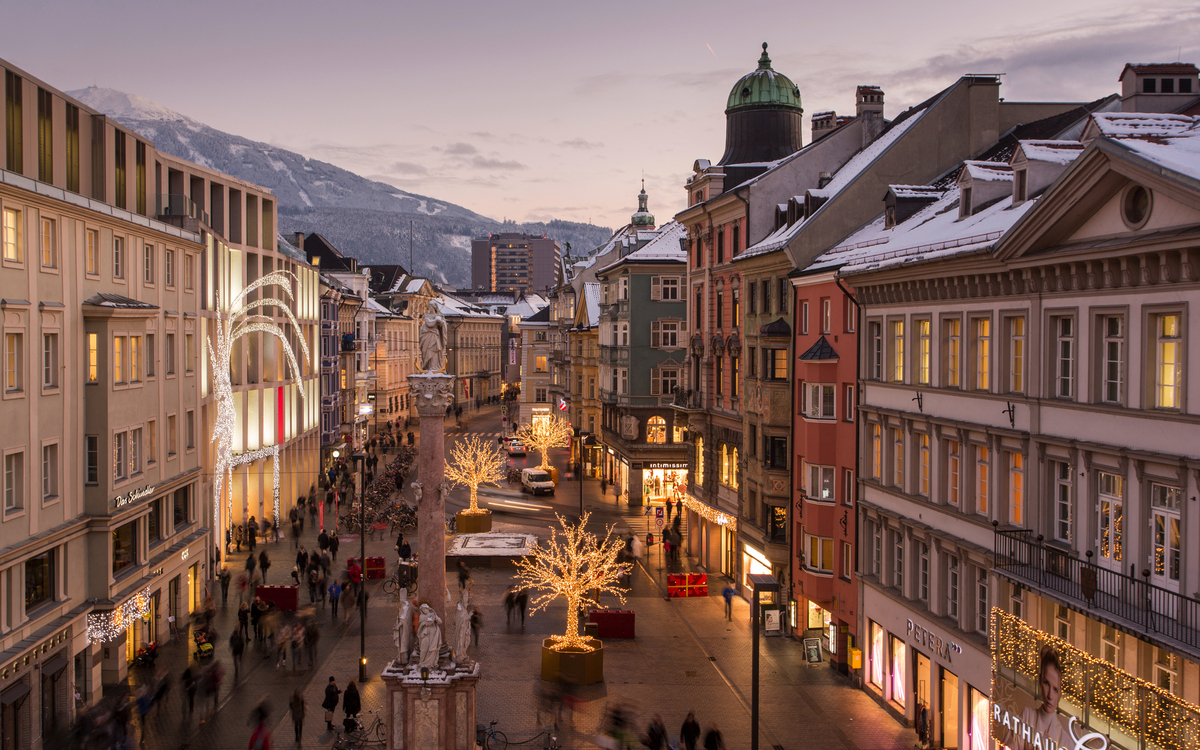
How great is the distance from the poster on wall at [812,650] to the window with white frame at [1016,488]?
36.9ft

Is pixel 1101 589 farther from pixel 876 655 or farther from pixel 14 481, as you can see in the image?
pixel 14 481

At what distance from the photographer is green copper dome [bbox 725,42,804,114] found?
2106 inches

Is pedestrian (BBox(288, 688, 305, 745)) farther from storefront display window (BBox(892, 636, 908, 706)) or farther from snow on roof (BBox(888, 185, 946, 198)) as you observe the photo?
snow on roof (BBox(888, 185, 946, 198))

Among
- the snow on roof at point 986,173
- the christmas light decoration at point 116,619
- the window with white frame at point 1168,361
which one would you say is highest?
the snow on roof at point 986,173

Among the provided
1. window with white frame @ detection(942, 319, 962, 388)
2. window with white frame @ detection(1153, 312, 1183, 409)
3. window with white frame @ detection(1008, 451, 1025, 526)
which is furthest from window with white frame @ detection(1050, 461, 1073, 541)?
window with white frame @ detection(942, 319, 962, 388)

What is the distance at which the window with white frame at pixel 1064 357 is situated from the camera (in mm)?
20375

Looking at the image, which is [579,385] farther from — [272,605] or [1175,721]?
[1175,721]

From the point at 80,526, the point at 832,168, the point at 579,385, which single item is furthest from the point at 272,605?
the point at 579,385

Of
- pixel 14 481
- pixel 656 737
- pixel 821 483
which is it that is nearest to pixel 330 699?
pixel 656 737

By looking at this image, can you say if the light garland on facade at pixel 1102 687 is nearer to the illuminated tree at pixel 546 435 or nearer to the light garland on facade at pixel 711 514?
the light garland on facade at pixel 711 514

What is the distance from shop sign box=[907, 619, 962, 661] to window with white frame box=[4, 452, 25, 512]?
22.5 meters

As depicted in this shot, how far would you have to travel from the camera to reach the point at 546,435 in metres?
76.2

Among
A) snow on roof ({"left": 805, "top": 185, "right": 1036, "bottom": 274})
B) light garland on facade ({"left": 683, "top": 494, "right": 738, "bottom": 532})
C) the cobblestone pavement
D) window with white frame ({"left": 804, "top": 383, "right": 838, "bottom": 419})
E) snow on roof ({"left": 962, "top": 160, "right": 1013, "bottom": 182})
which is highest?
snow on roof ({"left": 962, "top": 160, "right": 1013, "bottom": 182})

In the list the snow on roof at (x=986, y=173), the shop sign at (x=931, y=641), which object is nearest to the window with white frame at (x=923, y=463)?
the shop sign at (x=931, y=641)
